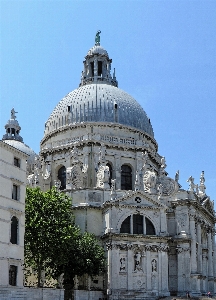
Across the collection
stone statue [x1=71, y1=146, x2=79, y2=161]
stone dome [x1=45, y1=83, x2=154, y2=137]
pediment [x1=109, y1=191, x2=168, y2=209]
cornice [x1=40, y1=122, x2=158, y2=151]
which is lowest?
pediment [x1=109, y1=191, x2=168, y2=209]

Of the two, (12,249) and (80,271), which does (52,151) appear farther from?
(12,249)

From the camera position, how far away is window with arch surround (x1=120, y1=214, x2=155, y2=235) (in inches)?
2365

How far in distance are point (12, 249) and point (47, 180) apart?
30724 mm

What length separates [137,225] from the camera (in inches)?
2392

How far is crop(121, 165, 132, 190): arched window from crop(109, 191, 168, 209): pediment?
32.0 feet

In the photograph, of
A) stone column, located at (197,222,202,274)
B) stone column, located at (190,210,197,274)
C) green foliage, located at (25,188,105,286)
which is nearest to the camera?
green foliage, located at (25,188,105,286)

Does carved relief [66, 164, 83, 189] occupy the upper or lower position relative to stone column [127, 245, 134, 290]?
upper

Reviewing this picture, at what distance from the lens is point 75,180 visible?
65.6 m

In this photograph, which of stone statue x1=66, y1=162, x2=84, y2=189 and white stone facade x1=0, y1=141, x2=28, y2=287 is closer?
white stone facade x1=0, y1=141, x2=28, y2=287

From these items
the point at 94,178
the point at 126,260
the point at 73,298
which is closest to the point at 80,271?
the point at 73,298

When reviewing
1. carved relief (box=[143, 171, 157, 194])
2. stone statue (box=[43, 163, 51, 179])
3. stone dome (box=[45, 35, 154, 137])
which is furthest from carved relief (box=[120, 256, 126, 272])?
stone dome (box=[45, 35, 154, 137])

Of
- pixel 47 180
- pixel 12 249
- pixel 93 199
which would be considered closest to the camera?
pixel 12 249

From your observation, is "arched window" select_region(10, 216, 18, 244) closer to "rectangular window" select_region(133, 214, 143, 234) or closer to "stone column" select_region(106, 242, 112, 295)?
"stone column" select_region(106, 242, 112, 295)

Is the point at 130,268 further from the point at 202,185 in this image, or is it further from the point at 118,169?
the point at 202,185
